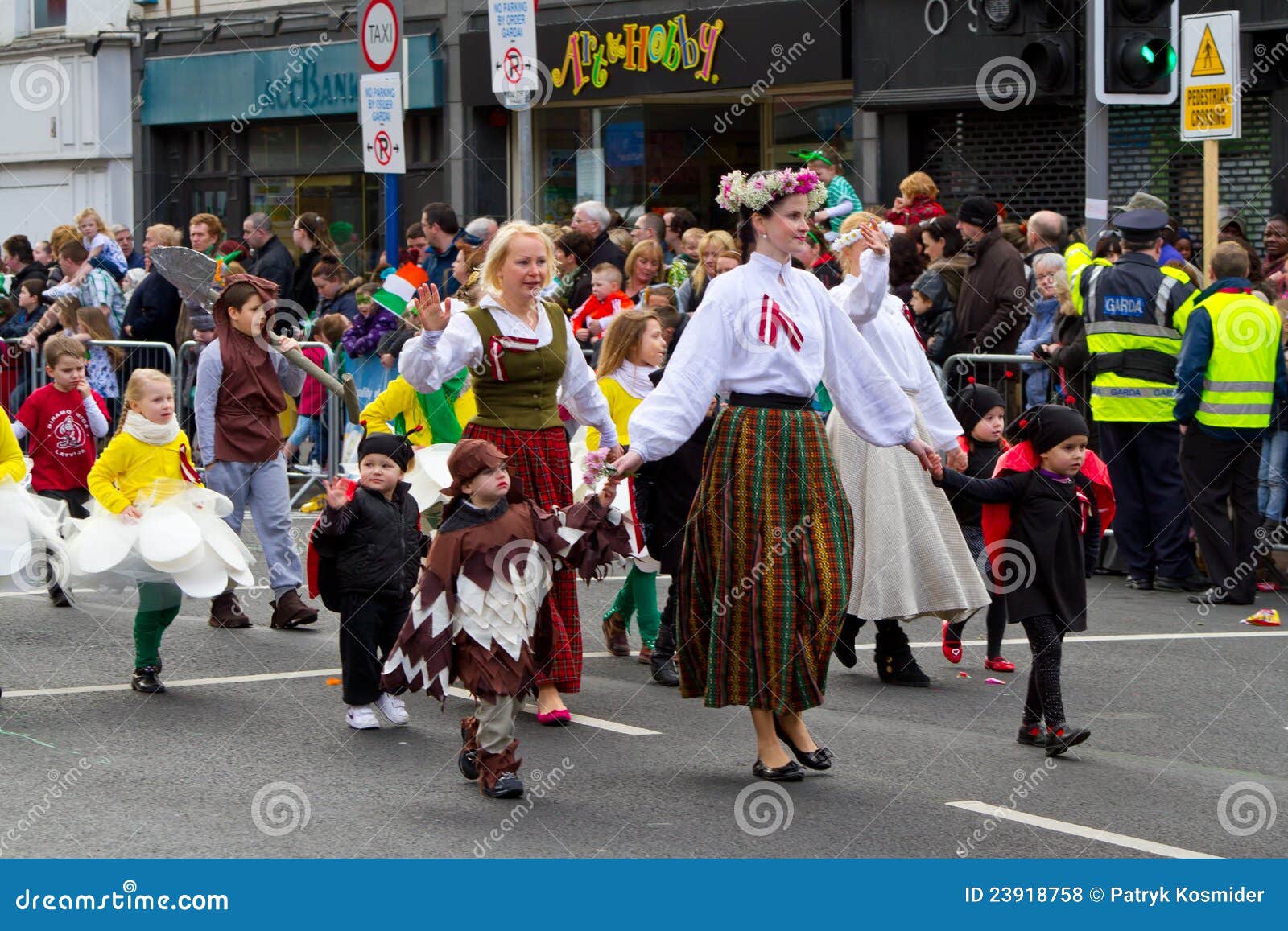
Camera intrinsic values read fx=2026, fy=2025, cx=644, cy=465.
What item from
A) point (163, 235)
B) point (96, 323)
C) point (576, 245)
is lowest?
point (96, 323)

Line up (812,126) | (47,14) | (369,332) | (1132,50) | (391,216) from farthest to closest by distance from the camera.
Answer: (47,14), (812,126), (391,216), (369,332), (1132,50)

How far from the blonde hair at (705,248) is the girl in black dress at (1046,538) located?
19.7ft

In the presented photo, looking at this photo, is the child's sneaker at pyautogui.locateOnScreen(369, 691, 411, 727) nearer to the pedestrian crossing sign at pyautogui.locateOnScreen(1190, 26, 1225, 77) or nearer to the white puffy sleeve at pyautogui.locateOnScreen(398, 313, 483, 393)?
the white puffy sleeve at pyautogui.locateOnScreen(398, 313, 483, 393)

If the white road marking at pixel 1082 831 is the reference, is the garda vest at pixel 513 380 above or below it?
above

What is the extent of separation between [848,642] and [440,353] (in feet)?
8.22

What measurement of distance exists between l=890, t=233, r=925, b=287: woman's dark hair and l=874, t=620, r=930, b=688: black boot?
420 centimetres

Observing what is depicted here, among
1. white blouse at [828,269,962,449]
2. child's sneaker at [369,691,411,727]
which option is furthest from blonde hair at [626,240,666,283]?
child's sneaker at [369,691,411,727]

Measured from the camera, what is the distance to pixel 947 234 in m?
13.6

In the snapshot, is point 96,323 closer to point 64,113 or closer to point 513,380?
point 513,380

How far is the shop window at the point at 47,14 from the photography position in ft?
100

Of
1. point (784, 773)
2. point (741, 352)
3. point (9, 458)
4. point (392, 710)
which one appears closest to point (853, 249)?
point (741, 352)

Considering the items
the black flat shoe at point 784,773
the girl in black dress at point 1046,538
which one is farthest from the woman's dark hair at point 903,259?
the black flat shoe at point 784,773

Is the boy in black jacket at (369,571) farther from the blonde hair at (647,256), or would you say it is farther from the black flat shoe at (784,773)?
the blonde hair at (647,256)

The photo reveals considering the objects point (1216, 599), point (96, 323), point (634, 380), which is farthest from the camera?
point (96, 323)
